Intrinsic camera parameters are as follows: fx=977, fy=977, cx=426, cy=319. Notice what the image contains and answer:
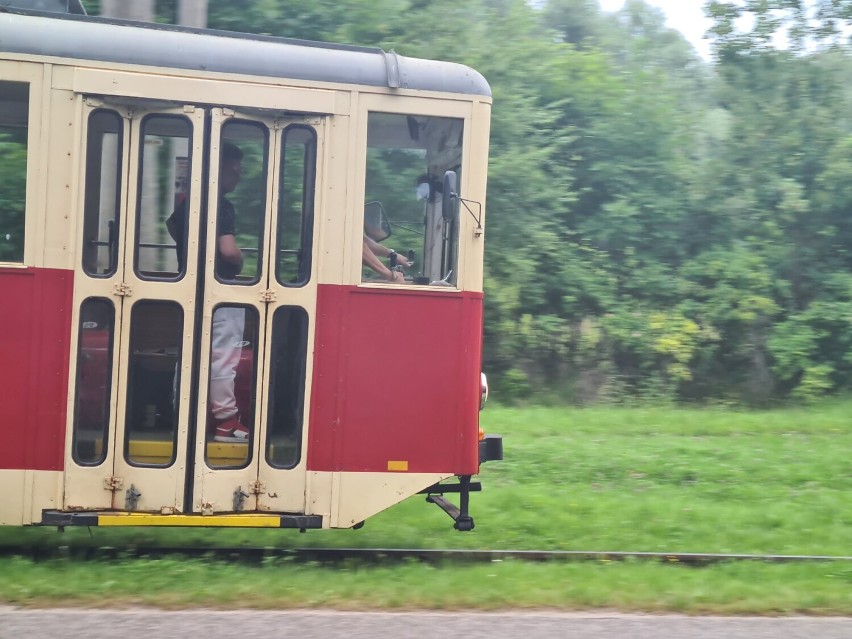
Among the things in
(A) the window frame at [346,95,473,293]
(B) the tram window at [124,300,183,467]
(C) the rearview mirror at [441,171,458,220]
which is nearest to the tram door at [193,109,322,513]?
(B) the tram window at [124,300,183,467]

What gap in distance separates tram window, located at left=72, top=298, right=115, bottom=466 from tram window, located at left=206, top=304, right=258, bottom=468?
→ 1.88 feet

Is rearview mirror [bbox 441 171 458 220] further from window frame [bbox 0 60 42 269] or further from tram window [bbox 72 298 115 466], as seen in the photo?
window frame [bbox 0 60 42 269]

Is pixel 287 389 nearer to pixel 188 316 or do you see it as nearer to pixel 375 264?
pixel 188 316

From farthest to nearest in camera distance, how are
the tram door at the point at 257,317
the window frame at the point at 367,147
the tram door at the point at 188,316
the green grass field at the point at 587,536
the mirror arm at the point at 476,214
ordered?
the mirror arm at the point at 476,214
the window frame at the point at 367,147
the tram door at the point at 257,317
the tram door at the point at 188,316
the green grass field at the point at 587,536

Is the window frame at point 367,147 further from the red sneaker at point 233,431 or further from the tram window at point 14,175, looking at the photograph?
the tram window at point 14,175

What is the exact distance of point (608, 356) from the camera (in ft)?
47.2

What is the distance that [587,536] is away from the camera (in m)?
6.96

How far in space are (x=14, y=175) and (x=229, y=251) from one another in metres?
1.26

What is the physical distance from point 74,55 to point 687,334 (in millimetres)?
10703

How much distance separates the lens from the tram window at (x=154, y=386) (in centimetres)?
558

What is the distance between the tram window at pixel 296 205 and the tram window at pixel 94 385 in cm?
103

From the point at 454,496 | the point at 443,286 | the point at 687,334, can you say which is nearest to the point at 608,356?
the point at 687,334

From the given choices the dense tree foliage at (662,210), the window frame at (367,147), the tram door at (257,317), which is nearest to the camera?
the tram door at (257,317)

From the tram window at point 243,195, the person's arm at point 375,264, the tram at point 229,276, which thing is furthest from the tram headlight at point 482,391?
the tram window at point 243,195
